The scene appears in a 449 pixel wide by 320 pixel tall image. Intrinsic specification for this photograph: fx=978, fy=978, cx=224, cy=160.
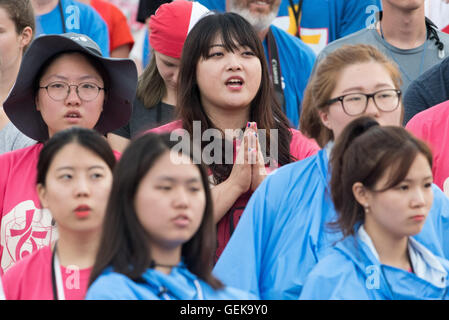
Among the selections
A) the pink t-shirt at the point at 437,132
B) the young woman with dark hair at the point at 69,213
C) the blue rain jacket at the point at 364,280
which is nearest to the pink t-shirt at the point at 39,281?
the young woman with dark hair at the point at 69,213

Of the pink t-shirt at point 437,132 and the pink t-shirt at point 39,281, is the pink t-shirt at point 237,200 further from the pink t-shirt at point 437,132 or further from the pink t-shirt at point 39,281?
the pink t-shirt at point 39,281

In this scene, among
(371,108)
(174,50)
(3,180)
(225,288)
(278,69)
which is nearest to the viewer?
(225,288)

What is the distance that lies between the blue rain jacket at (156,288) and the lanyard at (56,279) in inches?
13.4

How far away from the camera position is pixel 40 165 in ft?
11.8

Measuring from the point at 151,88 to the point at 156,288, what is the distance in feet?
7.58

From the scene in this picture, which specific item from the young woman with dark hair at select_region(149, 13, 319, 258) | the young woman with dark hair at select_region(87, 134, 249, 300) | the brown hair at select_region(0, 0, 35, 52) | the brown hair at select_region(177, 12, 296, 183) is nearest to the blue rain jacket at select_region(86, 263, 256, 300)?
the young woman with dark hair at select_region(87, 134, 249, 300)

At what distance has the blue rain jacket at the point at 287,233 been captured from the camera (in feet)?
12.3

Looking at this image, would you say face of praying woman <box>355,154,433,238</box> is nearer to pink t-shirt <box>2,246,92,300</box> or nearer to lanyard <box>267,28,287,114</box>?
pink t-shirt <box>2,246,92,300</box>

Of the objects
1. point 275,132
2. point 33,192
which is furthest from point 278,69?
point 33,192

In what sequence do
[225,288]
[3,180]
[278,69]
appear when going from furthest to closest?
[278,69]
[3,180]
[225,288]

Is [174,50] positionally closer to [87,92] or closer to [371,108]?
[87,92]

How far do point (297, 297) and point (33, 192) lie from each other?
124 cm

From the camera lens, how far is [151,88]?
5.34 metres

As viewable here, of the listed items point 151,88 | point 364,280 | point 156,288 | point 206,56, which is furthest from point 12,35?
point 364,280
